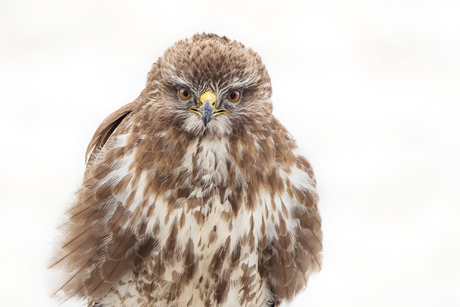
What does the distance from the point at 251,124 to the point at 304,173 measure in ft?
1.36

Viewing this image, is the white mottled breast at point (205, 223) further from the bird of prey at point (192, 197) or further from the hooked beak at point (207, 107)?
the hooked beak at point (207, 107)

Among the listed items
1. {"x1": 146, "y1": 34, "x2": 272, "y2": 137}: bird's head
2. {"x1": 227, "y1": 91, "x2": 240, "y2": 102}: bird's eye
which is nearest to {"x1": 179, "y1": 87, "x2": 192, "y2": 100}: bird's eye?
{"x1": 146, "y1": 34, "x2": 272, "y2": 137}: bird's head

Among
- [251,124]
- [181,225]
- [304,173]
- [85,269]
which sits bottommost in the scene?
[85,269]

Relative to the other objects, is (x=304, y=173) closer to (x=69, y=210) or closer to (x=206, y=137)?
(x=206, y=137)

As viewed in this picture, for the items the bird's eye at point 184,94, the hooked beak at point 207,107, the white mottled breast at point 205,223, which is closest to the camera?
the hooked beak at point 207,107

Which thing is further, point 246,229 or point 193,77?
point 246,229

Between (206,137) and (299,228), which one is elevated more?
(206,137)

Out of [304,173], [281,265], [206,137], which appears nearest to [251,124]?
[206,137]

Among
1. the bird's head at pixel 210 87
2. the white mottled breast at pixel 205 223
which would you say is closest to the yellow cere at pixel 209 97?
the bird's head at pixel 210 87

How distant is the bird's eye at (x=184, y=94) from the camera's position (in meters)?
3.01

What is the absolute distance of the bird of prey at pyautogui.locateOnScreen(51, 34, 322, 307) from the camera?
305cm

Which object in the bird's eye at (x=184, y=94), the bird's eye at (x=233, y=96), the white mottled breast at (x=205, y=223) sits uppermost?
the bird's eye at (x=233, y=96)

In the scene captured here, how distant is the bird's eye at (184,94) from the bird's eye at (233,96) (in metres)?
0.15

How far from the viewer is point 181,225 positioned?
319cm
